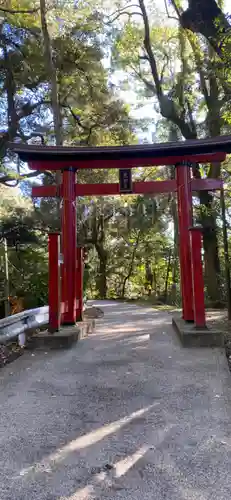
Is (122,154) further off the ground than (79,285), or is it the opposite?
(122,154)

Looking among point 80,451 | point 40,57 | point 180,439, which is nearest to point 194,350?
point 180,439

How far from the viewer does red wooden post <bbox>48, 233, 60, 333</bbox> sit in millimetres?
5602

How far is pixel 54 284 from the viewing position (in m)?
5.66

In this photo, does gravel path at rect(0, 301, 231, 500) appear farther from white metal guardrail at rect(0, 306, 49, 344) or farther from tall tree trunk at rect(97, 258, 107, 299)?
tall tree trunk at rect(97, 258, 107, 299)

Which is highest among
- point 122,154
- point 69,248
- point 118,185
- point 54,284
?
point 122,154

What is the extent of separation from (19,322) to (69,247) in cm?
173

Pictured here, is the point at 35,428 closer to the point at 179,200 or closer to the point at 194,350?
the point at 194,350

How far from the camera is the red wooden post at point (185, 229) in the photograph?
252 inches

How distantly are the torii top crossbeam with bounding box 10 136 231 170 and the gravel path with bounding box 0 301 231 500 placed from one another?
3501 mm

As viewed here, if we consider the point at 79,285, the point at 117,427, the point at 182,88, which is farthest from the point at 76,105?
the point at 117,427

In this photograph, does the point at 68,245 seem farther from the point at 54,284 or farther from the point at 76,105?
the point at 76,105

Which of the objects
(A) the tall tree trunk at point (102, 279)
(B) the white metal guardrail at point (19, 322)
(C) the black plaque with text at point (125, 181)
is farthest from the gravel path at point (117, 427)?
(A) the tall tree trunk at point (102, 279)

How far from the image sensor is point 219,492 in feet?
6.21

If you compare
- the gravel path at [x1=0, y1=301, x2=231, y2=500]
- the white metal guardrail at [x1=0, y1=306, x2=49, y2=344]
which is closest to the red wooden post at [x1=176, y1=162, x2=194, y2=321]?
the gravel path at [x1=0, y1=301, x2=231, y2=500]
